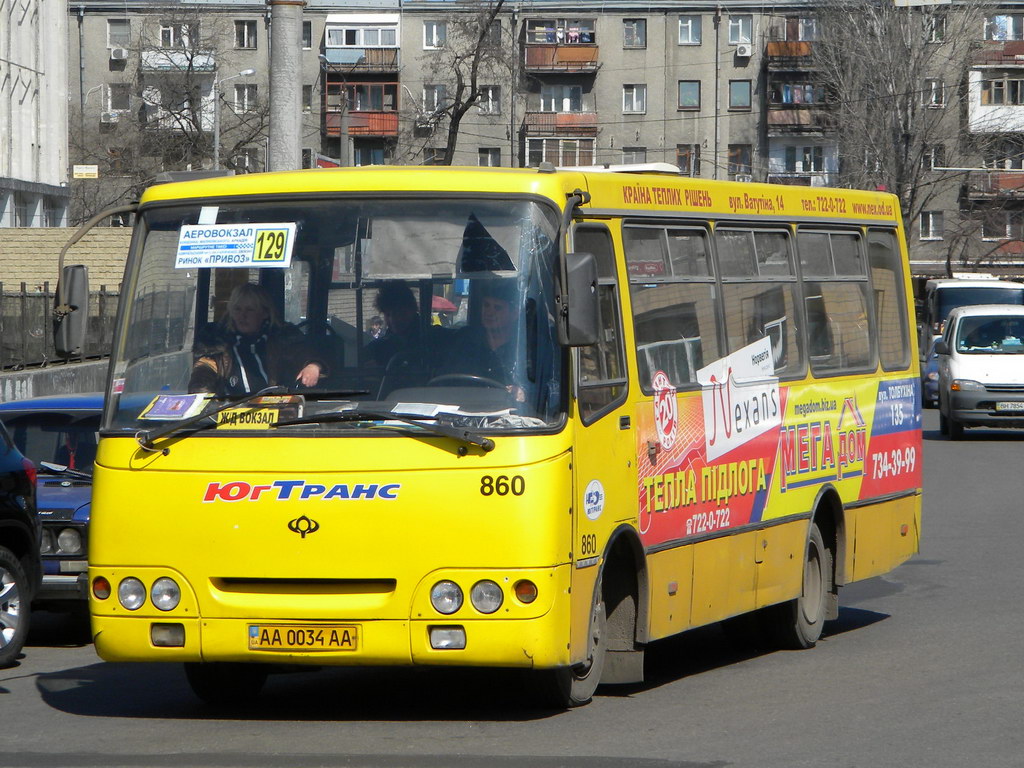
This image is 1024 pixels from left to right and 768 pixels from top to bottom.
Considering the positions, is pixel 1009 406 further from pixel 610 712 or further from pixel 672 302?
pixel 610 712

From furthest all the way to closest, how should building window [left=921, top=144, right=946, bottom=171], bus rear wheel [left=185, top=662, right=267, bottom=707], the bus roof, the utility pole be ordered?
building window [left=921, top=144, right=946, bottom=171]
the utility pole
bus rear wheel [left=185, top=662, right=267, bottom=707]
the bus roof

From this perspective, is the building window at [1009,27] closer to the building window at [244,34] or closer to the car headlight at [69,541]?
the building window at [244,34]

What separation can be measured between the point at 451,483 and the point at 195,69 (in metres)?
74.4

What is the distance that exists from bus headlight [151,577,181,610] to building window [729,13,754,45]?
254 feet

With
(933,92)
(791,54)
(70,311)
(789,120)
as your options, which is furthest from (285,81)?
(789,120)

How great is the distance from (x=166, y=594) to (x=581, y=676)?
1879mm

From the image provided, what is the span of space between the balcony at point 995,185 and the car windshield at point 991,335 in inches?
2101

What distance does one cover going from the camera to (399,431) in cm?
746

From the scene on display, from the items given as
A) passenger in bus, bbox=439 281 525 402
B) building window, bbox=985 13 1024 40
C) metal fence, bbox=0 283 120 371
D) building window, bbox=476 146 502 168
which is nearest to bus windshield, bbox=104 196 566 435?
passenger in bus, bbox=439 281 525 402

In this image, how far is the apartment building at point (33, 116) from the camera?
60875 millimetres

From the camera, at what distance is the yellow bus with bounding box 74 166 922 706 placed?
7371 millimetres

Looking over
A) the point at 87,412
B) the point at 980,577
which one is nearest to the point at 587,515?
the point at 87,412

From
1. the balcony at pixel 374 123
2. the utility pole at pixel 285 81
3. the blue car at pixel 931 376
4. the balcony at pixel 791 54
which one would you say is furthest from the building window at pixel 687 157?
the utility pole at pixel 285 81

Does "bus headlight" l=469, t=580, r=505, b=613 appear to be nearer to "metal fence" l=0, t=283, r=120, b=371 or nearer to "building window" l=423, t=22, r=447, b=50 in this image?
"metal fence" l=0, t=283, r=120, b=371
